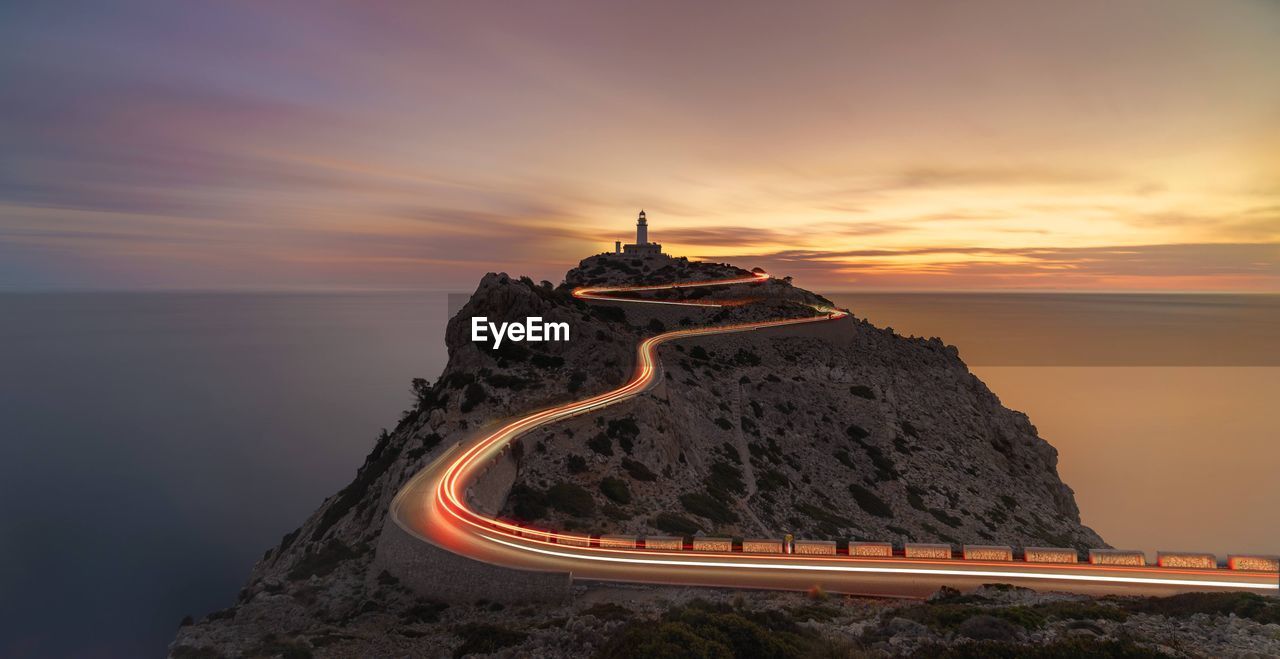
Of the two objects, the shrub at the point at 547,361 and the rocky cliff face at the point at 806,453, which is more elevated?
the shrub at the point at 547,361

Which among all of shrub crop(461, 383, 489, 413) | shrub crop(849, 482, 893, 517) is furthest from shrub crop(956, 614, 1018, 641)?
shrub crop(461, 383, 489, 413)

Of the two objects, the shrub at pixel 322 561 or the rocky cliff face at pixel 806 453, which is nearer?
the shrub at pixel 322 561

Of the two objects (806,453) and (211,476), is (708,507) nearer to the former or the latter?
(806,453)

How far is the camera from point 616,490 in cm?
3431

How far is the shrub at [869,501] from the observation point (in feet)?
153

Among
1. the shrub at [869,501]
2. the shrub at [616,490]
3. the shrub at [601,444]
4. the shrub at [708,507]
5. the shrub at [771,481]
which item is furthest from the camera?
the shrub at [869,501]

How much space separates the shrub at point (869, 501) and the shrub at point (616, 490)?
24189 mm

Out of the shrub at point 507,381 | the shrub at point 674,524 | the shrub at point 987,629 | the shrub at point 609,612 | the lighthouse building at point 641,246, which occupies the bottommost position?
the shrub at point 674,524

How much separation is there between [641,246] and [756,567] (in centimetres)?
10755

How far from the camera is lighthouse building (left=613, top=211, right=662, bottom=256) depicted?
125562mm

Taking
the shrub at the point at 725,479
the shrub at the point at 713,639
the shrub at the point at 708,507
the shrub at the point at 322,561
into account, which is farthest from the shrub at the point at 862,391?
the shrub at the point at 322,561

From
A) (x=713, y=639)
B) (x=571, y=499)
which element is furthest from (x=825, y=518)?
(x=713, y=639)

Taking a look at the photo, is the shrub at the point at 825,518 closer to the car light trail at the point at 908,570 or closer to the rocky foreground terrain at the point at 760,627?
the car light trail at the point at 908,570

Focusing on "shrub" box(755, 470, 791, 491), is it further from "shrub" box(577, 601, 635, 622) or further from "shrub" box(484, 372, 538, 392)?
"shrub" box(577, 601, 635, 622)
